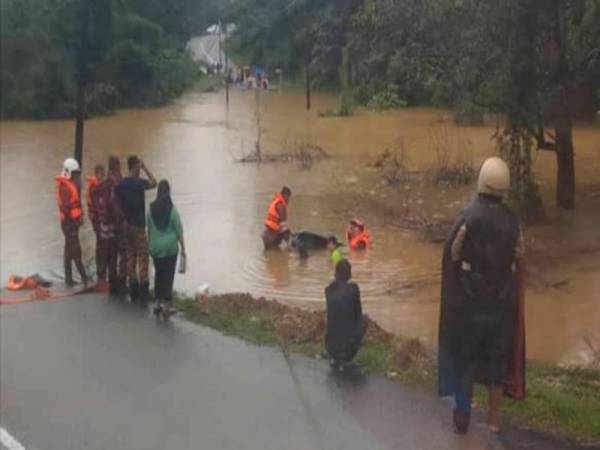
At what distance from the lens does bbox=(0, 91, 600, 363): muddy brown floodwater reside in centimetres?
1462

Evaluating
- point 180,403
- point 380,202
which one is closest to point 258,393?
point 180,403

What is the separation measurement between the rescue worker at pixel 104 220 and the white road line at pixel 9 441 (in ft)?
15.0

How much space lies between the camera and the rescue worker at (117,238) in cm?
1152

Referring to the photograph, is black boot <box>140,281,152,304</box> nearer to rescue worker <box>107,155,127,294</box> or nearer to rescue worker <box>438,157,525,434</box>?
rescue worker <box>107,155,127,294</box>

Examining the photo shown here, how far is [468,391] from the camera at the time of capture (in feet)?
21.3

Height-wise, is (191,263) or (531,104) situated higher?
(531,104)

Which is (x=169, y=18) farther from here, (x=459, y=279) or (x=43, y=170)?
(x=459, y=279)

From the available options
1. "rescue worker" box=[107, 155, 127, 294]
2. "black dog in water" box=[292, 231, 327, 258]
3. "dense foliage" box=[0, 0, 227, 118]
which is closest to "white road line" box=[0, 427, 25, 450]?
"rescue worker" box=[107, 155, 127, 294]

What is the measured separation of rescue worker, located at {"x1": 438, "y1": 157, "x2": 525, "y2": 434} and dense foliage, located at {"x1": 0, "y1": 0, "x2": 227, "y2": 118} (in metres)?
37.7

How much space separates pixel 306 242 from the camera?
58.2 feet

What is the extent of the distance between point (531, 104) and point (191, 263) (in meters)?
6.28

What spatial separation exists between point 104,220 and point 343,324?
4.53 m

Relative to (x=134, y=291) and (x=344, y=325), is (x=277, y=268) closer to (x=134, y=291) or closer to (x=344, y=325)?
(x=134, y=291)

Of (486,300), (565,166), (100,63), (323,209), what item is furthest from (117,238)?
(100,63)
